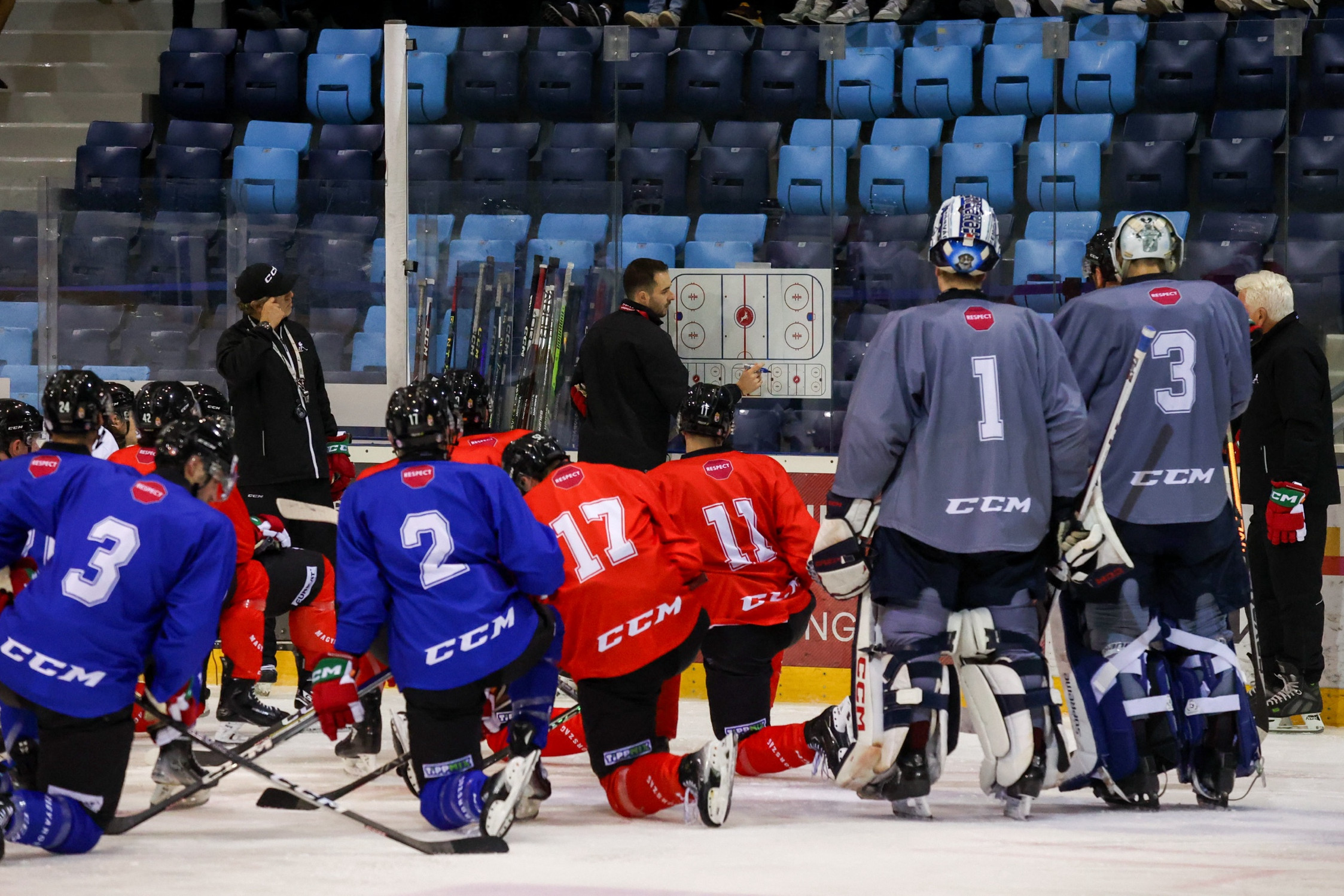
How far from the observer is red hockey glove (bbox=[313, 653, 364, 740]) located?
11.9 feet

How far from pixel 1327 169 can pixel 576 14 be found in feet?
14.1

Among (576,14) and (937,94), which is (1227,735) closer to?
(937,94)

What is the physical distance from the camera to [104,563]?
3553 mm

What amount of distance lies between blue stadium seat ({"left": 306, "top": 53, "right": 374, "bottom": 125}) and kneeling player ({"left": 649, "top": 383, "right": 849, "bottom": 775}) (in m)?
5.33

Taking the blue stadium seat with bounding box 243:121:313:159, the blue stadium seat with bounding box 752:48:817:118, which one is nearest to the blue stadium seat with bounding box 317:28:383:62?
the blue stadium seat with bounding box 243:121:313:159

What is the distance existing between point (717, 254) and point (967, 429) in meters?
2.73

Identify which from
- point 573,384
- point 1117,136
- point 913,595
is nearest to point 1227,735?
point 913,595

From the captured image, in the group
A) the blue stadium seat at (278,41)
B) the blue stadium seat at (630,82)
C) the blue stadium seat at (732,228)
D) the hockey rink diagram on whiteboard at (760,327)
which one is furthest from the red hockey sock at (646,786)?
the blue stadium seat at (278,41)

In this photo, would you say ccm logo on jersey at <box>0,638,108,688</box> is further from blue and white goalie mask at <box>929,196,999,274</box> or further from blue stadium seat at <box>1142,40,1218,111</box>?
blue stadium seat at <box>1142,40,1218,111</box>

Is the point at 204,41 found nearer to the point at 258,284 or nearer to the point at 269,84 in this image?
the point at 269,84

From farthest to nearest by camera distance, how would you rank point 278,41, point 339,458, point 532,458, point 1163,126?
point 278,41 → point 1163,126 → point 339,458 → point 532,458

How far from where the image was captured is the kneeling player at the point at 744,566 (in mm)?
4465

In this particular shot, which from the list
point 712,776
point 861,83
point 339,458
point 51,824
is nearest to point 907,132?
point 861,83

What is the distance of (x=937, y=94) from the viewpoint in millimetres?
7824
